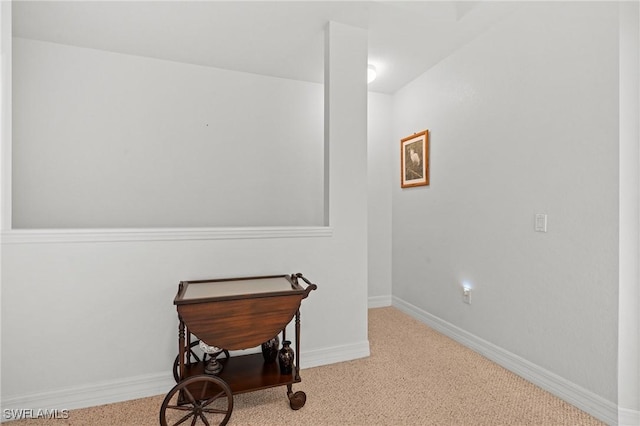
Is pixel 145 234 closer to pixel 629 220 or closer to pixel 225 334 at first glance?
pixel 225 334

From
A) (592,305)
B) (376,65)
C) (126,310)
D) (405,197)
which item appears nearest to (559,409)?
(592,305)

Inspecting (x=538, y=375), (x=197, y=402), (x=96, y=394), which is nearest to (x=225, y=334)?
(x=197, y=402)

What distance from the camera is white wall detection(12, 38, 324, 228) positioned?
2596 mm

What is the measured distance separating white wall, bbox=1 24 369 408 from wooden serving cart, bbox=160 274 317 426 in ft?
0.77

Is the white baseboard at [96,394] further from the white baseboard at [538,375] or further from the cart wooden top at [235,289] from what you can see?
the white baseboard at [538,375]

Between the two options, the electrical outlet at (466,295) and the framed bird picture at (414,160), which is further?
the framed bird picture at (414,160)

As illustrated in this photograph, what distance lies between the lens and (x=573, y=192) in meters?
1.81

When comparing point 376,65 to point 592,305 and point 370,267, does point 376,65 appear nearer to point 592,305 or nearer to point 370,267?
point 370,267

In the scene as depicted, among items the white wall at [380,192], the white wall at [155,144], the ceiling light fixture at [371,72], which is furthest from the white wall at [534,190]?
the white wall at [155,144]

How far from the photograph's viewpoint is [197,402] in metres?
1.59

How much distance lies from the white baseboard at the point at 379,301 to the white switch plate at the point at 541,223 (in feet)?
6.32

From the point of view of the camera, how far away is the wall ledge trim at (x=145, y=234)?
1.72m

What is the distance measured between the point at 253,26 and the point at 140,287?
199 cm

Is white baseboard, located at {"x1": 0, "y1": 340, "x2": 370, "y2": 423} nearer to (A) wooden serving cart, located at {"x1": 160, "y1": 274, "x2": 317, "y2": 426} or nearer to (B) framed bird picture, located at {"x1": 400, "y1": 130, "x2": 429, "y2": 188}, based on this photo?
(A) wooden serving cart, located at {"x1": 160, "y1": 274, "x2": 317, "y2": 426}
